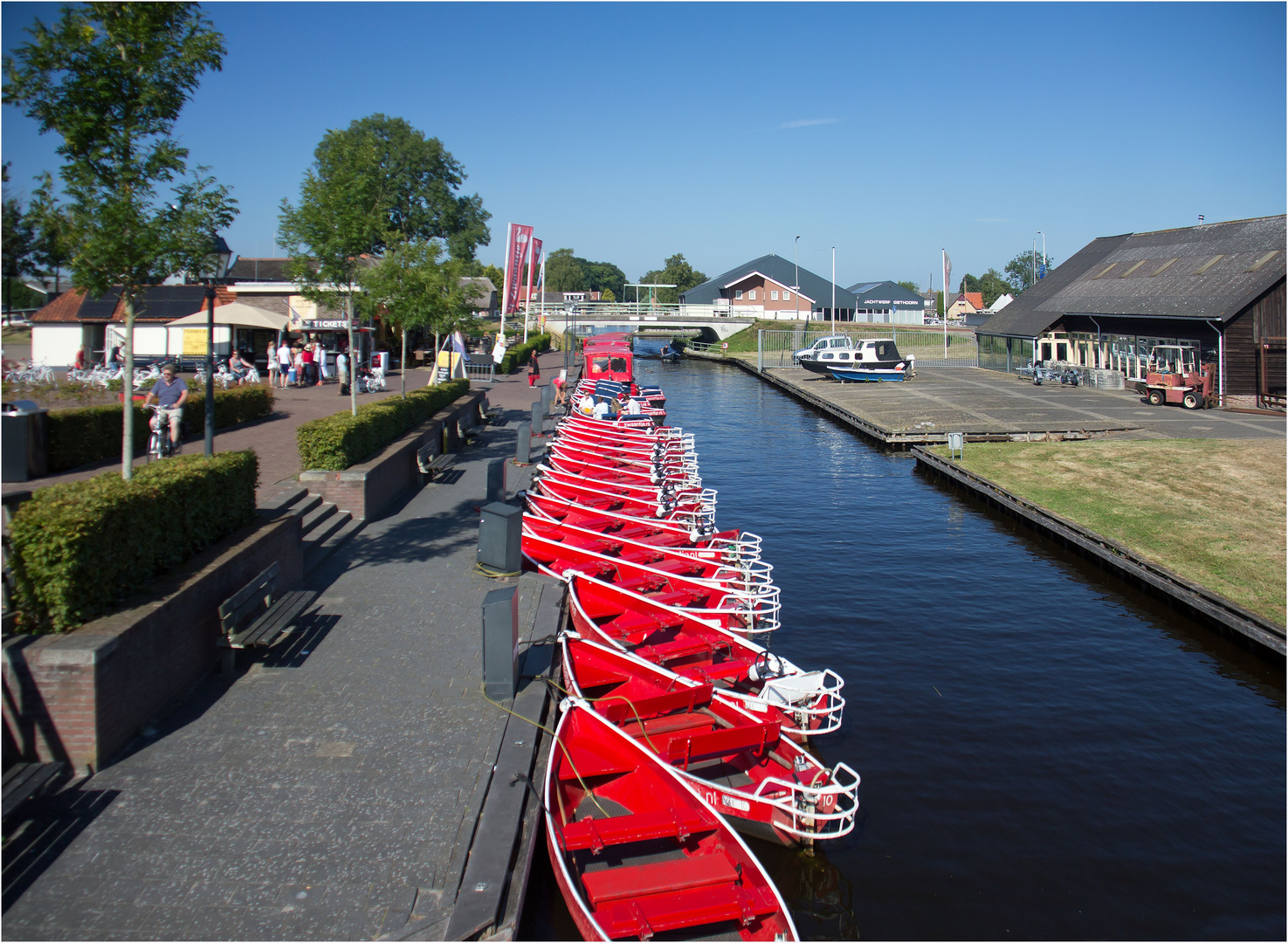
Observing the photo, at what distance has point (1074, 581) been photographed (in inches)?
645

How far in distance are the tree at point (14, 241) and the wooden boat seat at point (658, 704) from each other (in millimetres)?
7391

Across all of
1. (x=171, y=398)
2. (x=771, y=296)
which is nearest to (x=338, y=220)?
(x=171, y=398)

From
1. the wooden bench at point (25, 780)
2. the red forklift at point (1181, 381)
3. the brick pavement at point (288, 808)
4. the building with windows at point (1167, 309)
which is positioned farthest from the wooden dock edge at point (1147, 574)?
the building with windows at point (1167, 309)

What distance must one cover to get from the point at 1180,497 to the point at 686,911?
17.7 meters

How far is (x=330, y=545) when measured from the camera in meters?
13.3

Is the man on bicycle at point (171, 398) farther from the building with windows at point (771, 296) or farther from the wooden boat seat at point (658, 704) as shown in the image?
the building with windows at point (771, 296)

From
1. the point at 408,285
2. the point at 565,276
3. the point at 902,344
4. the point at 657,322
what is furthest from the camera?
the point at 565,276

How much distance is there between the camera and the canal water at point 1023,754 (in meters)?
7.67

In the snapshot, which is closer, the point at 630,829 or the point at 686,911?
the point at 686,911

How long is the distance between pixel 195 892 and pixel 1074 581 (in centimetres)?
1525

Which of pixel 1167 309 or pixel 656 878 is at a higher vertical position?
pixel 1167 309

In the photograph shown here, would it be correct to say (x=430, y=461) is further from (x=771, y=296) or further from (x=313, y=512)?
(x=771, y=296)

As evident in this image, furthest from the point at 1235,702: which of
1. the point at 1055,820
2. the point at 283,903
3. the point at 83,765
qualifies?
the point at 83,765

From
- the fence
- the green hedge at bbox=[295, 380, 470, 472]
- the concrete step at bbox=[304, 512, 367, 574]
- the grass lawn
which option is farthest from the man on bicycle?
the fence
